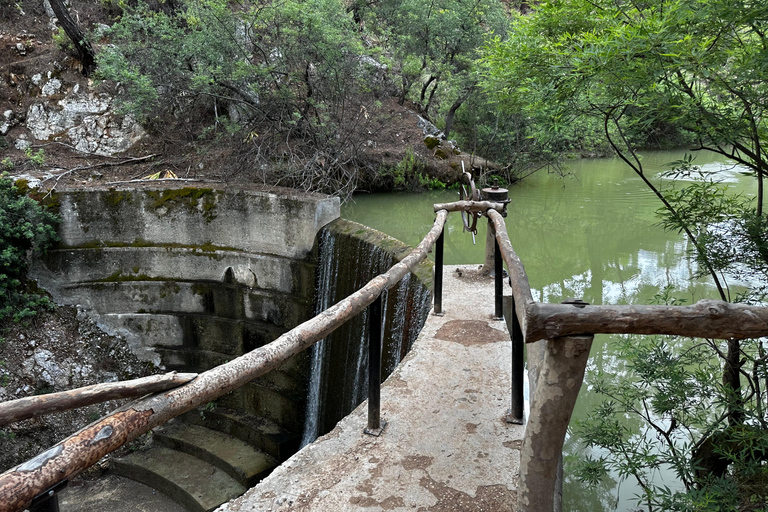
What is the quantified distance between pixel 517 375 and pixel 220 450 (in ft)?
18.2

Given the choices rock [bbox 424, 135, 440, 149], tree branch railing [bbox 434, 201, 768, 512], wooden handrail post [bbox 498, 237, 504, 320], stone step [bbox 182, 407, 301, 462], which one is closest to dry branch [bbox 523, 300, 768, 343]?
tree branch railing [bbox 434, 201, 768, 512]

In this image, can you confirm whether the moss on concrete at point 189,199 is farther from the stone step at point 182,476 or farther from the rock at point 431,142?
the rock at point 431,142

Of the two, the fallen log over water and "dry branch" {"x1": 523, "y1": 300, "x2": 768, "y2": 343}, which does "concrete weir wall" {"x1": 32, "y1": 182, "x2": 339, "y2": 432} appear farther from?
"dry branch" {"x1": 523, "y1": 300, "x2": 768, "y2": 343}

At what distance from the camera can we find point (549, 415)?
1660 mm

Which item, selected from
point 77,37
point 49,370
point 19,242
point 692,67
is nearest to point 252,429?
point 49,370

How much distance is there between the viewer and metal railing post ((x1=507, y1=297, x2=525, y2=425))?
2.53 m

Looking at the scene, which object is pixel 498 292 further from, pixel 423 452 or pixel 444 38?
pixel 444 38

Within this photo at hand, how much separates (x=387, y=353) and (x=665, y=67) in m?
3.51

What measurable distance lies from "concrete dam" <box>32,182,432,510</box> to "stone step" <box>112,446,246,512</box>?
25mm

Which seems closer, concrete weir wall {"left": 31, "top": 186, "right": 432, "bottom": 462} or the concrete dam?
the concrete dam

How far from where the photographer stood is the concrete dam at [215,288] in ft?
22.9

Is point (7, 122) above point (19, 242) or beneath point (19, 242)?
above

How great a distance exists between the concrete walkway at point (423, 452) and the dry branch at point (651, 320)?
1.00 metres

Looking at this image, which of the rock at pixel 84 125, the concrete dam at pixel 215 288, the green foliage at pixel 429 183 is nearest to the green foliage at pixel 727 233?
the concrete dam at pixel 215 288
